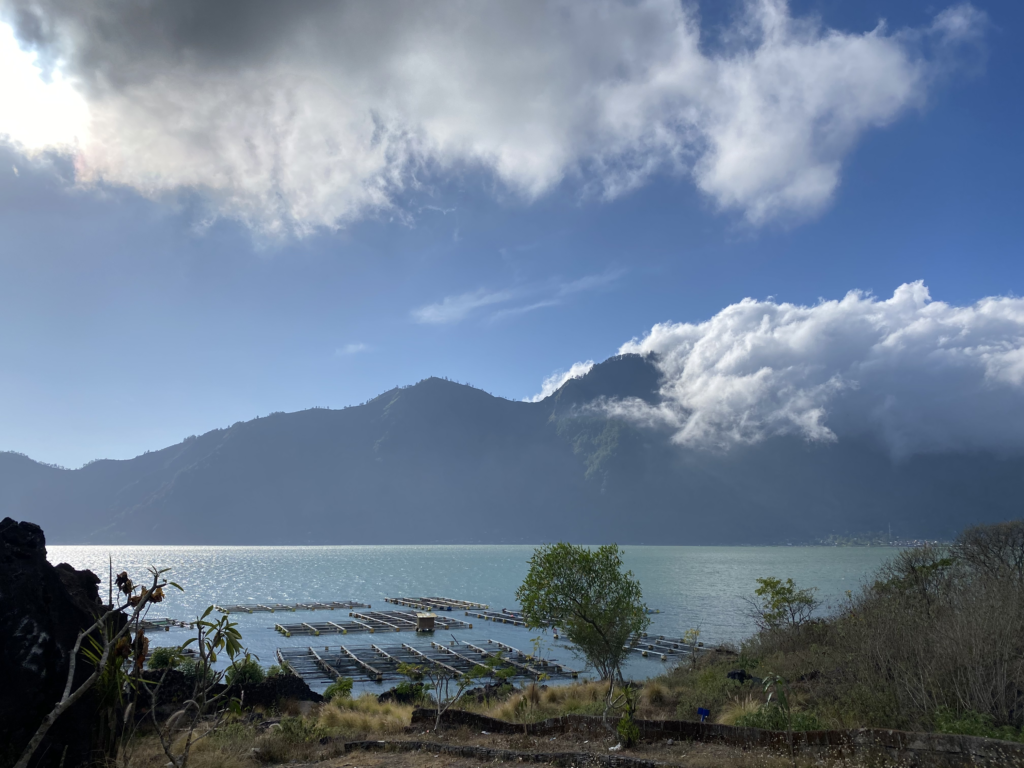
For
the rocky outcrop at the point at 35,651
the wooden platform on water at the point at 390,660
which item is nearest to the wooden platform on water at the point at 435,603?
the wooden platform on water at the point at 390,660

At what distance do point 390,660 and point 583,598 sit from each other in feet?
143

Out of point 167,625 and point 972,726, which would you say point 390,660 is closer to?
point 167,625

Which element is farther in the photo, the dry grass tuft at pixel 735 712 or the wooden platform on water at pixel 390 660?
the wooden platform on water at pixel 390 660

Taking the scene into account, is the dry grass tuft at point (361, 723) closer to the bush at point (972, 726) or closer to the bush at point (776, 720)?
the bush at point (776, 720)

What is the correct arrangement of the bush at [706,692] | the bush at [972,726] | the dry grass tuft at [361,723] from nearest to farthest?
the bush at [972,726] → the dry grass tuft at [361,723] → the bush at [706,692]

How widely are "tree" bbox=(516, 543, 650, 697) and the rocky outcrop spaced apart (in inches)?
727

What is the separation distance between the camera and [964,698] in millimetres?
14508

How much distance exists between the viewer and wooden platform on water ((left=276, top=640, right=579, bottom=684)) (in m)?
55.6

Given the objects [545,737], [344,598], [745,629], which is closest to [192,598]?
[344,598]

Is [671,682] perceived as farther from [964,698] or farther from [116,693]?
[116,693]

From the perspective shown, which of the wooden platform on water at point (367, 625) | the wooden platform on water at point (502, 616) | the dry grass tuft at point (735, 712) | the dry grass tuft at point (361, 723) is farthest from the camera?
the wooden platform on water at point (502, 616)

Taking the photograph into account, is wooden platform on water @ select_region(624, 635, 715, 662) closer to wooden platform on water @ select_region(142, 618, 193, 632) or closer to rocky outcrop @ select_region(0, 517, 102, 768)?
rocky outcrop @ select_region(0, 517, 102, 768)

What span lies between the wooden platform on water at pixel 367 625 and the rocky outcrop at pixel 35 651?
76939 mm

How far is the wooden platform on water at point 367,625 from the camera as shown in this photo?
82750 millimetres
